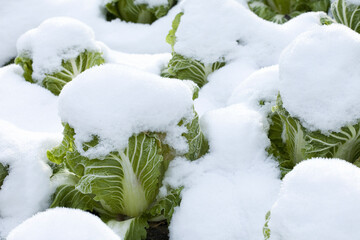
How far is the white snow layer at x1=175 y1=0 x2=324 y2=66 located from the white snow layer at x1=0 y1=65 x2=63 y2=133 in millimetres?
1127

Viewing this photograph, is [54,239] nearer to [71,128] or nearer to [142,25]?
[71,128]

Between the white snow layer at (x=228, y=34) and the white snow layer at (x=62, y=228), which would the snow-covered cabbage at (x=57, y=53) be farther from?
the white snow layer at (x=62, y=228)

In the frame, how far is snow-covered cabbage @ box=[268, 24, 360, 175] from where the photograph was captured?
204 cm

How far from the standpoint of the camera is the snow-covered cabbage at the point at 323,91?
2.04 metres

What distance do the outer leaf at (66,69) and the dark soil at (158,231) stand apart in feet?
5.07

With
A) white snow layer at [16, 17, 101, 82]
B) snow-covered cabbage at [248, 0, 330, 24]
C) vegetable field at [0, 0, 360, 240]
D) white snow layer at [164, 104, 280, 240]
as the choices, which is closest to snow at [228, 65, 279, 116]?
vegetable field at [0, 0, 360, 240]

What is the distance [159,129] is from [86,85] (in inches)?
17.0

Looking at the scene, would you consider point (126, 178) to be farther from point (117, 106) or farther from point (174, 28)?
point (174, 28)

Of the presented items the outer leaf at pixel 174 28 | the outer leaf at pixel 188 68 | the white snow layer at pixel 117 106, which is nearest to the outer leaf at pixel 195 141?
the white snow layer at pixel 117 106

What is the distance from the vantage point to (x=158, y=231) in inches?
94.8

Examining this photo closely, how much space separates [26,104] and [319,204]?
2.42 m

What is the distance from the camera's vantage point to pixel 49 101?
10.6ft

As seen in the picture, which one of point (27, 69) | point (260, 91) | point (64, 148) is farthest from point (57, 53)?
point (260, 91)

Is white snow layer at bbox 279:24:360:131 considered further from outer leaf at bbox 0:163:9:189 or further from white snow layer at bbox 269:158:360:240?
outer leaf at bbox 0:163:9:189
